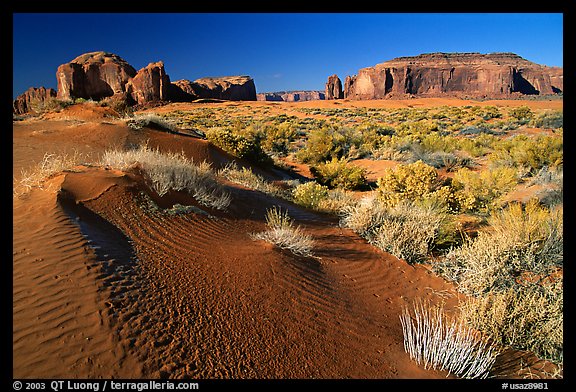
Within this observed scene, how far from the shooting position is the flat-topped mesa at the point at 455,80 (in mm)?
84562

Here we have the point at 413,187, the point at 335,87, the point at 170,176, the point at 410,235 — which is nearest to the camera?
the point at 410,235

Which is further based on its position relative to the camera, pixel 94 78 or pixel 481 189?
pixel 94 78

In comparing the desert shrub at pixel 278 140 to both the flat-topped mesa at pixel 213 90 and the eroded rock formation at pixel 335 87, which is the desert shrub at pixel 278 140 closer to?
the flat-topped mesa at pixel 213 90

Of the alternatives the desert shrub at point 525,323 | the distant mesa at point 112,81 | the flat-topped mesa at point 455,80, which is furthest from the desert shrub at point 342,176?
the flat-topped mesa at point 455,80

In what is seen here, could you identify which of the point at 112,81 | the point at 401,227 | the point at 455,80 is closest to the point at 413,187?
the point at 401,227

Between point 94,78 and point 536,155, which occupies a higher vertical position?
point 94,78

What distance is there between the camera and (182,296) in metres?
3.32

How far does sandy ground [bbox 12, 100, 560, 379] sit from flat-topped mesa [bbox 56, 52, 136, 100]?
68.0 m

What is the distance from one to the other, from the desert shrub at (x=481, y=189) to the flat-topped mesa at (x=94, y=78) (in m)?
68.3

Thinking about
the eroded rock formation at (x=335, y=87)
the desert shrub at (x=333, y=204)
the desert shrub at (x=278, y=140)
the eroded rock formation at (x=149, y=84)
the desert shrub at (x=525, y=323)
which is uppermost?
the eroded rock formation at (x=335, y=87)

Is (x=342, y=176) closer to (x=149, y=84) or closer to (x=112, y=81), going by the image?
(x=149, y=84)

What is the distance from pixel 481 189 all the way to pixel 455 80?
96431mm
